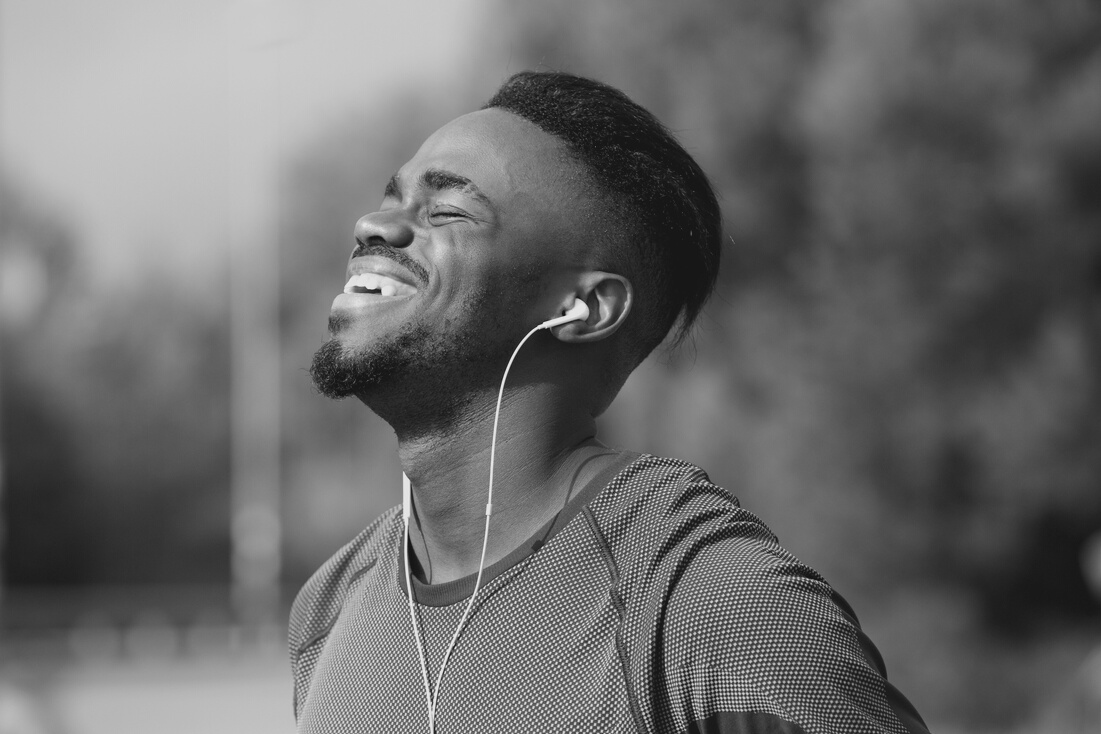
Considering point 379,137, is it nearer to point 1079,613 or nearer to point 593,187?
point 1079,613

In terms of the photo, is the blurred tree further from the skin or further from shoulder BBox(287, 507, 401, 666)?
the skin

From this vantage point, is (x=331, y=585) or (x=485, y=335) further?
(x=331, y=585)

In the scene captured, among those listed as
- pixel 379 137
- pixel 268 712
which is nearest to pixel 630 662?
pixel 268 712

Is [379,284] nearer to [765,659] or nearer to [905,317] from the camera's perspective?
[765,659]

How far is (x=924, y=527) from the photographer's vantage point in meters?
12.2

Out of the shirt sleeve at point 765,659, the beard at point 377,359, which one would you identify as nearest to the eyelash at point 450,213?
the beard at point 377,359

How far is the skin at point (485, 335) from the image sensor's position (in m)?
2.64

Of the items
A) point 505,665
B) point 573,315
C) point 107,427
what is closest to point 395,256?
point 573,315

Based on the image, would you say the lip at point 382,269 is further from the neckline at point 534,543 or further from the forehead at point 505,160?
the neckline at point 534,543

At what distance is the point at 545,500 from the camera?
2.63 metres

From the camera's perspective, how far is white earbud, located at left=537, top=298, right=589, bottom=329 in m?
2.67

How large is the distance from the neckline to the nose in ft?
1.91

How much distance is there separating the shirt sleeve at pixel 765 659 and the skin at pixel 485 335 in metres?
0.45

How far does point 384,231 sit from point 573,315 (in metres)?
0.40
